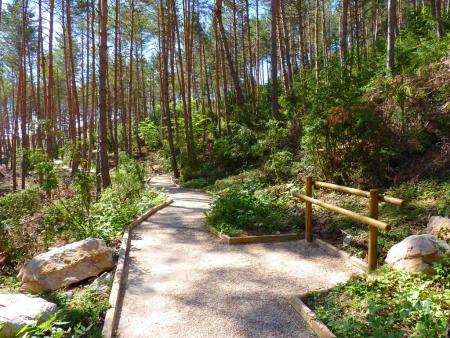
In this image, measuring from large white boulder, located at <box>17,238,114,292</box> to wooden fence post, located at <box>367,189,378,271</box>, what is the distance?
3.70 meters

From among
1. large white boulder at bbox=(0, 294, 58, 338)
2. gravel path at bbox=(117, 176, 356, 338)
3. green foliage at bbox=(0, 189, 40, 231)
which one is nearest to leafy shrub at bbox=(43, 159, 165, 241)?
green foliage at bbox=(0, 189, 40, 231)

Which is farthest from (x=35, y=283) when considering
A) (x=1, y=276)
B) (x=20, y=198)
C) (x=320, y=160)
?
(x=320, y=160)

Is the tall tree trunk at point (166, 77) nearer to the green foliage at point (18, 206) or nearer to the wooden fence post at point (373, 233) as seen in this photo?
the green foliage at point (18, 206)

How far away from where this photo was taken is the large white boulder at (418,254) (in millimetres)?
4164

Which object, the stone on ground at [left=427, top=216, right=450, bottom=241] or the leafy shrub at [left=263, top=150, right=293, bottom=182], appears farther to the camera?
the leafy shrub at [left=263, top=150, right=293, bottom=182]

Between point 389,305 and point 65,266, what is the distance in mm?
4169

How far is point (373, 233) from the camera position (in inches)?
185

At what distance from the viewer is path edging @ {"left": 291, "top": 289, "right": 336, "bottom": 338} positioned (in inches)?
137

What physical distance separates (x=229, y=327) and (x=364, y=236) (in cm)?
297

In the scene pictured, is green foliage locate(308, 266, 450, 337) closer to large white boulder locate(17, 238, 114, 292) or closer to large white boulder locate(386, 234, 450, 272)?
large white boulder locate(386, 234, 450, 272)

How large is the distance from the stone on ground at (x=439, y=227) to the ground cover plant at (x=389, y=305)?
0.78 metres

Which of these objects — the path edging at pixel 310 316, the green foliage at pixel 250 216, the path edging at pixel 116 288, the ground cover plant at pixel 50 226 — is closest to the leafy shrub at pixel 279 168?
the green foliage at pixel 250 216

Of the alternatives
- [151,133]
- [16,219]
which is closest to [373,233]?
[16,219]

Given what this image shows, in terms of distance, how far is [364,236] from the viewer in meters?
5.79
